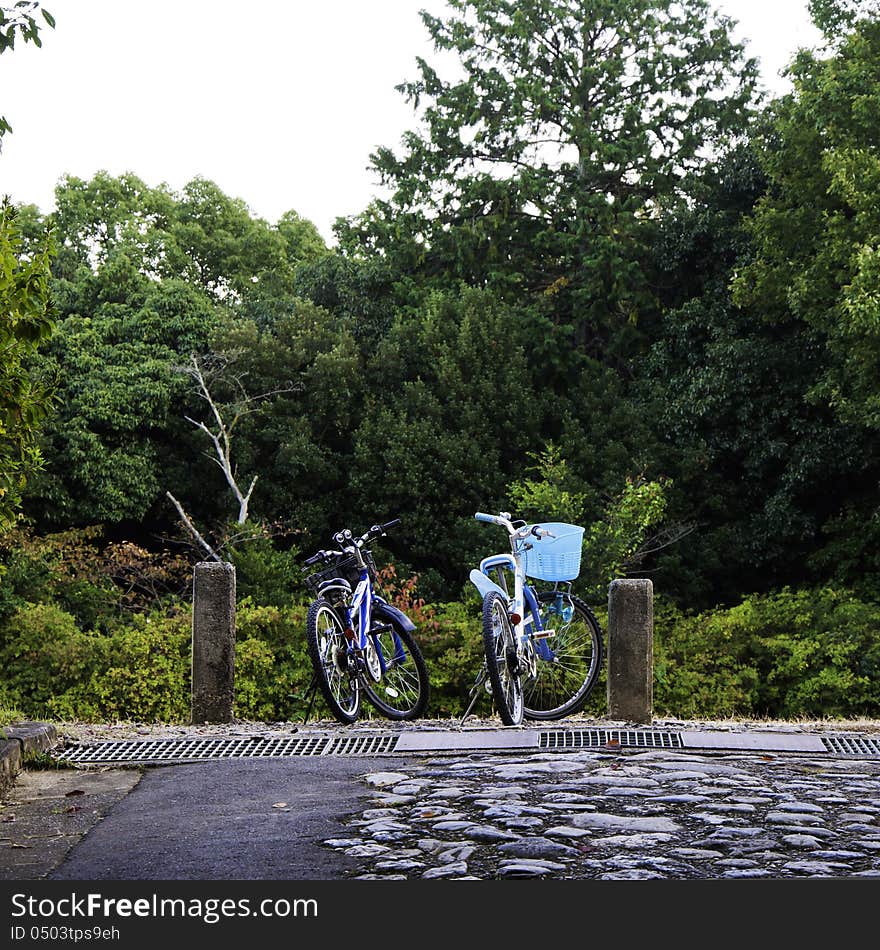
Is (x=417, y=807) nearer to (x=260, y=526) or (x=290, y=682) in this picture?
(x=290, y=682)

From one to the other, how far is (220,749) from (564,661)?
9.35 feet

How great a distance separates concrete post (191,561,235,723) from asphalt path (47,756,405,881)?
5.70 ft

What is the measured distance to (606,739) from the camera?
8156 mm

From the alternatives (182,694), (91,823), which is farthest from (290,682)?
(91,823)

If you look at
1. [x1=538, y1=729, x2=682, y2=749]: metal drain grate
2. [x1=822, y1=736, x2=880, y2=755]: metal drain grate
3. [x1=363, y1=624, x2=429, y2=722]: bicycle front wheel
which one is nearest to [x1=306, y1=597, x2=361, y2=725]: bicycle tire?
[x1=363, y1=624, x2=429, y2=722]: bicycle front wheel

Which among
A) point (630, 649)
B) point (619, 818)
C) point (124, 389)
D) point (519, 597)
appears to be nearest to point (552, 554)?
point (519, 597)

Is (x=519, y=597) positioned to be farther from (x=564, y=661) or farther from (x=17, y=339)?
(x=17, y=339)

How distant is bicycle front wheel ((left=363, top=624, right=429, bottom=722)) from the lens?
9.30m

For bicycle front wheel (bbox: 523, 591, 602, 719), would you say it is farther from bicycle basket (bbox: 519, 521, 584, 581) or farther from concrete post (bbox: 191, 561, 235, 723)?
concrete post (bbox: 191, 561, 235, 723)

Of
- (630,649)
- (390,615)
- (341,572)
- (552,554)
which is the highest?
(552,554)

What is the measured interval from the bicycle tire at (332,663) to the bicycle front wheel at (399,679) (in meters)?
0.14

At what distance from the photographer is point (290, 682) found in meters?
13.1

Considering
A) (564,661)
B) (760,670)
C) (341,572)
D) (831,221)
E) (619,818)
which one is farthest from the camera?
(831,221)

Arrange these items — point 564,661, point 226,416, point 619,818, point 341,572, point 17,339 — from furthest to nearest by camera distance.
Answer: point 226,416 → point 564,661 → point 341,572 → point 17,339 → point 619,818
